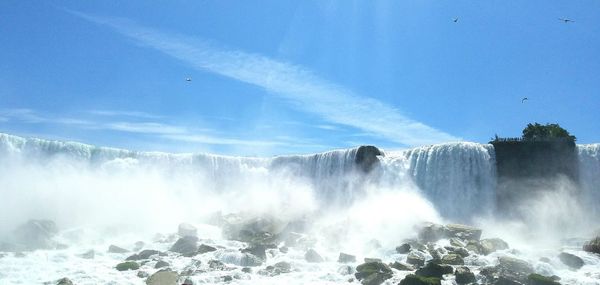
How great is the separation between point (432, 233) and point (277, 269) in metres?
9.21

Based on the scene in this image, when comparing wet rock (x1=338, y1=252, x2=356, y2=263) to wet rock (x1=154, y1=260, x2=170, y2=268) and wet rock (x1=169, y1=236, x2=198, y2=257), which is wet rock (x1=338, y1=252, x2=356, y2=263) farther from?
wet rock (x1=154, y1=260, x2=170, y2=268)

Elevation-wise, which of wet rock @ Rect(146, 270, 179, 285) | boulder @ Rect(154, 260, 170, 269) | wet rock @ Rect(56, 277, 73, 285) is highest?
boulder @ Rect(154, 260, 170, 269)

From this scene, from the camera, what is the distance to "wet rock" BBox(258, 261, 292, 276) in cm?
2137

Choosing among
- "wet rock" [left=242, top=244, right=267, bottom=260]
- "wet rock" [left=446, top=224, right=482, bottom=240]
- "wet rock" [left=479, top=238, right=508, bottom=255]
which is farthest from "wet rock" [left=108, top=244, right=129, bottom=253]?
"wet rock" [left=479, top=238, right=508, bottom=255]

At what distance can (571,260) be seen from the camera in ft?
68.8

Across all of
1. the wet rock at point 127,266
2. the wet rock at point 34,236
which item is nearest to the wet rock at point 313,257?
the wet rock at point 127,266

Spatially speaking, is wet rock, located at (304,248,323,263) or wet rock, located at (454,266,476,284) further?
wet rock, located at (304,248,323,263)

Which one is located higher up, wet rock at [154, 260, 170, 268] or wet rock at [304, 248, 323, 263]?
wet rock at [304, 248, 323, 263]

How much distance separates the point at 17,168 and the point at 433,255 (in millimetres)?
28991

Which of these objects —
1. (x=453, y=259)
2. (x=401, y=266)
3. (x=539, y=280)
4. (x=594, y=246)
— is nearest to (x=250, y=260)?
(x=401, y=266)

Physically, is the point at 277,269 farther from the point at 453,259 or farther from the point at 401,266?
the point at 453,259

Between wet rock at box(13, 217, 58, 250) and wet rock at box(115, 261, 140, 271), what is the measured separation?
Answer: 6.30 metres

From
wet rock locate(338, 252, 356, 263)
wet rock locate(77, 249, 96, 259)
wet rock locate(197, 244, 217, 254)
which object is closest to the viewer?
wet rock locate(338, 252, 356, 263)

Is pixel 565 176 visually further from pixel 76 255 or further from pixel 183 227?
pixel 76 255
